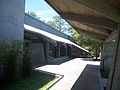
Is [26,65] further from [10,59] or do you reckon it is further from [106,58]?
[106,58]

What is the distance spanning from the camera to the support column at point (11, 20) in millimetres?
13012

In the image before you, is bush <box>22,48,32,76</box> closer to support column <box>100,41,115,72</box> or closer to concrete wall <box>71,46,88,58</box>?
support column <box>100,41,115,72</box>

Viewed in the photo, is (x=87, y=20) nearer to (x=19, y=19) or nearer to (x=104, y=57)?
(x=19, y=19)

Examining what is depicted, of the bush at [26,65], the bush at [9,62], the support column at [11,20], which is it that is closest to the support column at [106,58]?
the bush at [26,65]

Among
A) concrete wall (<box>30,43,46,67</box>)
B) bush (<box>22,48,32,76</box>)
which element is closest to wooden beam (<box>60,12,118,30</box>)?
bush (<box>22,48,32,76</box>)

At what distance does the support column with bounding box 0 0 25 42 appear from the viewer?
1301 cm

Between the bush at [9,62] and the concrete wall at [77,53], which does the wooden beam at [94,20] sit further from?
the concrete wall at [77,53]

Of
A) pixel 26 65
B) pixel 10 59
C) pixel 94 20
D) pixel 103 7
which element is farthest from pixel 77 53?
pixel 103 7

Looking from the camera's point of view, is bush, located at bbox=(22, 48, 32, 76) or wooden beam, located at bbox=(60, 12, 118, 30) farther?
bush, located at bbox=(22, 48, 32, 76)

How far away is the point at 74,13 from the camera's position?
31.2 feet

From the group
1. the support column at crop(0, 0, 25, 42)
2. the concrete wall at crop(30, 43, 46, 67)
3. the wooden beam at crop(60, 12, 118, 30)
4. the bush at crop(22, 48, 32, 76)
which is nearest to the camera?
the wooden beam at crop(60, 12, 118, 30)

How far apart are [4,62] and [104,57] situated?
1234cm

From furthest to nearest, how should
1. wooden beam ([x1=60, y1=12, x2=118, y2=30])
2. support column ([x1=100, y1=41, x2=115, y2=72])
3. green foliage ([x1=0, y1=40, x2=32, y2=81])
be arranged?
support column ([x1=100, y1=41, x2=115, y2=72]) < green foliage ([x1=0, y1=40, x2=32, y2=81]) < wooden beam ([x1=60, y1=12, x2=118, y2=30])

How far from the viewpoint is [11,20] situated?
14.0m
